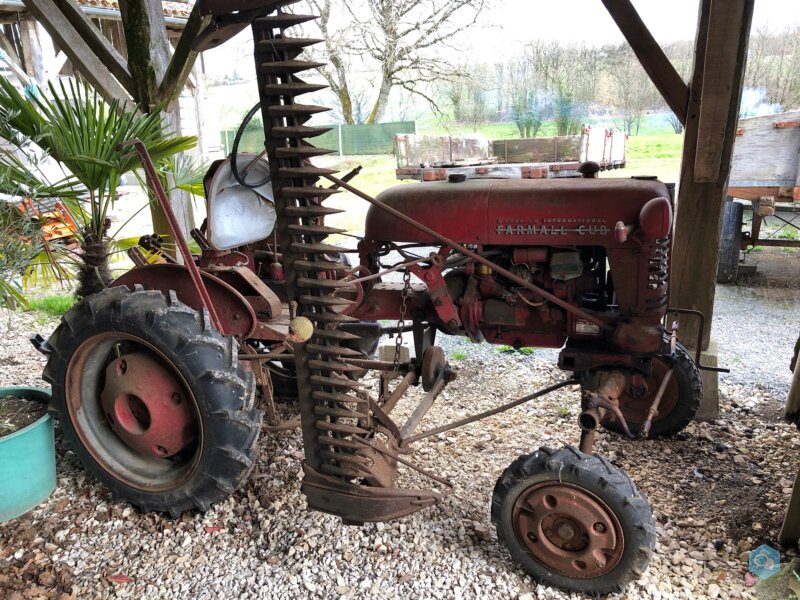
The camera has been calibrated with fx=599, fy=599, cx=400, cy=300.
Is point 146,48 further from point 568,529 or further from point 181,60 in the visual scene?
point 568,529

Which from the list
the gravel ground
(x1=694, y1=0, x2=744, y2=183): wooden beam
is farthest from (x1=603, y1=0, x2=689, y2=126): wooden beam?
the gravel ground

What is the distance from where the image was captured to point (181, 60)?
350cm

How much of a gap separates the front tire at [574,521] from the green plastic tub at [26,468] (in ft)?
5.93

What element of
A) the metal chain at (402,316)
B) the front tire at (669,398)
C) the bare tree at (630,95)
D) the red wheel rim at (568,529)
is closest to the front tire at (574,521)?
the red wheel rim at (568,529)

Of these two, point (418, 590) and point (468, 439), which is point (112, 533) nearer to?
point (418, 590)

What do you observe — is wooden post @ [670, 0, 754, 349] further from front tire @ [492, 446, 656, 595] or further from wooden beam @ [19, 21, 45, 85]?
wooden beam @ [19, 21, 45, 85]

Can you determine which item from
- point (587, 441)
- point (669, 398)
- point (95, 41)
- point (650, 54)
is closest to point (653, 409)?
point (587, 441)

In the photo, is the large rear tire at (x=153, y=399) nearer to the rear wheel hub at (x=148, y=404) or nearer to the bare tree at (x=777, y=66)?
the rear wheel hub at (x=148, y=404)

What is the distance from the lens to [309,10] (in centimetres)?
1082

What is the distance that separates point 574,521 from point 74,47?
390 centimetres

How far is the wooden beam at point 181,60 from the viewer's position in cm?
339

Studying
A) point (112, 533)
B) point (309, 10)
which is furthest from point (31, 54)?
point (112, 533)

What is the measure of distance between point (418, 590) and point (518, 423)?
1332 mm

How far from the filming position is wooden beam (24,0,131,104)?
11.9ft
